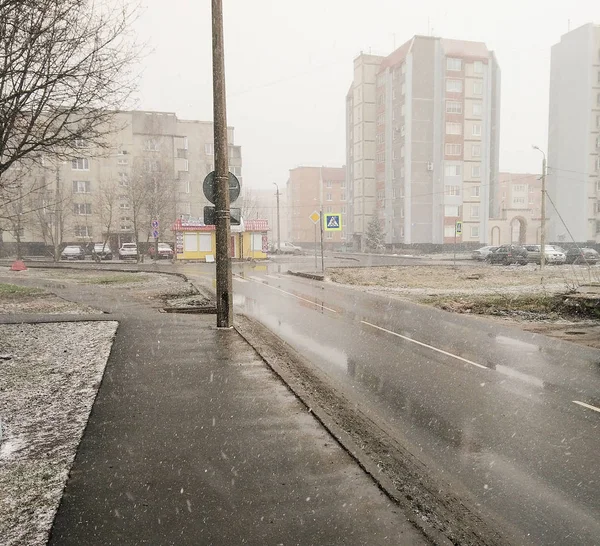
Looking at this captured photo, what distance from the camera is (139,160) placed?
2507 inches

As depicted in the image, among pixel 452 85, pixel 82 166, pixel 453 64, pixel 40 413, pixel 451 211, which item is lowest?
pixel 40 413

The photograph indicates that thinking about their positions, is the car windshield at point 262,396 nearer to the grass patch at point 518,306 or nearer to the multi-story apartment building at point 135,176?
the grass patch at point 518,306

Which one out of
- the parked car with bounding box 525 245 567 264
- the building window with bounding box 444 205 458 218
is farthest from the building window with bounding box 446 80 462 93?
the parked car with bounding box 525 245 567 264

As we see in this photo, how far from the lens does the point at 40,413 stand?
5.59 m

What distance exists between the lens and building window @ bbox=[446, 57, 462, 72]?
63906mm

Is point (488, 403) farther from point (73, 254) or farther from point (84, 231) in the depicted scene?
point (84, 231)

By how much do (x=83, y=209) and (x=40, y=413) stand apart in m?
62.0

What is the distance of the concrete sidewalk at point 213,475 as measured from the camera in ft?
10.9

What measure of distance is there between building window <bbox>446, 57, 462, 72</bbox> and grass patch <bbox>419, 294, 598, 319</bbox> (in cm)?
5421

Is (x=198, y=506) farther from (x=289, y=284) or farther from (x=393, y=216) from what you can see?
(x=393, y=216)

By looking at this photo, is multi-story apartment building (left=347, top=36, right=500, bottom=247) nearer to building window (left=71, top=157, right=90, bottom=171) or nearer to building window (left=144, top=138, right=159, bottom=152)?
building window (left=144, top=138, right=159, bottom=152)

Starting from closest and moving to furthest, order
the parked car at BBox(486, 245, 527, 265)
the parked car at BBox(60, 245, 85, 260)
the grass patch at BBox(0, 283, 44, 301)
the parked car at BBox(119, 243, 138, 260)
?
1. the grass patch at BBox(0, 283, 44, 301)
2. the parked car at BBox(486, 245, 527, 265)
3. the parked car at BBox(119, 243, 138, 260)
4. the parked car at BBox(60, 245, 85, 260)

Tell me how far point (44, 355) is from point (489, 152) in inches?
2686

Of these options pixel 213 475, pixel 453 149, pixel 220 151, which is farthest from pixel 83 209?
pixel 213 475
